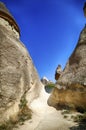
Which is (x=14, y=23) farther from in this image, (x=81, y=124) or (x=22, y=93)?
(x=81, y=124)

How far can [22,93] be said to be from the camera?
8.72 meters

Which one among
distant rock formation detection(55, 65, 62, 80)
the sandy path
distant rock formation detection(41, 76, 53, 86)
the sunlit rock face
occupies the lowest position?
the sandy path

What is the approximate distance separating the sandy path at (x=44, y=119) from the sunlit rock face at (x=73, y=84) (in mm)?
677

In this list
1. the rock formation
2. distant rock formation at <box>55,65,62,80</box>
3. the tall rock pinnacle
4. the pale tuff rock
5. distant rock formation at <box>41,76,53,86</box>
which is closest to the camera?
the rock formation

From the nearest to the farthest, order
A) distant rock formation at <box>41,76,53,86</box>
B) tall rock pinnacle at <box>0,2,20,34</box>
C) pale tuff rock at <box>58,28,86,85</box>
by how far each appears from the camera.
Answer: pale tuff rock at <box>58,28,86,85</box>, tall rock pinnacle at <box>0,2,20,34</box>, distant rock formation at <box>41,76,53,86</box>

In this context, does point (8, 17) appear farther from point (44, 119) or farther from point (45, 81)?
point (45, 81)

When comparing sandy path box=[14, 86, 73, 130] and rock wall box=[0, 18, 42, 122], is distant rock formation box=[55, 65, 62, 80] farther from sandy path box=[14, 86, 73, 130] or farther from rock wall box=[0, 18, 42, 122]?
rock wall box=[0, 18, 42, 122]

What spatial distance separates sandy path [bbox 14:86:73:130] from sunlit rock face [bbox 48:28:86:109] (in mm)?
677

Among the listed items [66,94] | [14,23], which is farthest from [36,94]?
[14,23]

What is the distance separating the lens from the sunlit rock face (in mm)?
9414

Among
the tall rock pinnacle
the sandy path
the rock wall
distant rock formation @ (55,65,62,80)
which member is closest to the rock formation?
the rock wall

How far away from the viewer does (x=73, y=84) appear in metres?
9.74

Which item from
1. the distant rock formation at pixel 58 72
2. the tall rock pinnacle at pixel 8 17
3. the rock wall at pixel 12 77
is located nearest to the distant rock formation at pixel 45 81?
the distant rock formation at pixel 58 72

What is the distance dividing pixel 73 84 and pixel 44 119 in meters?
2.51
